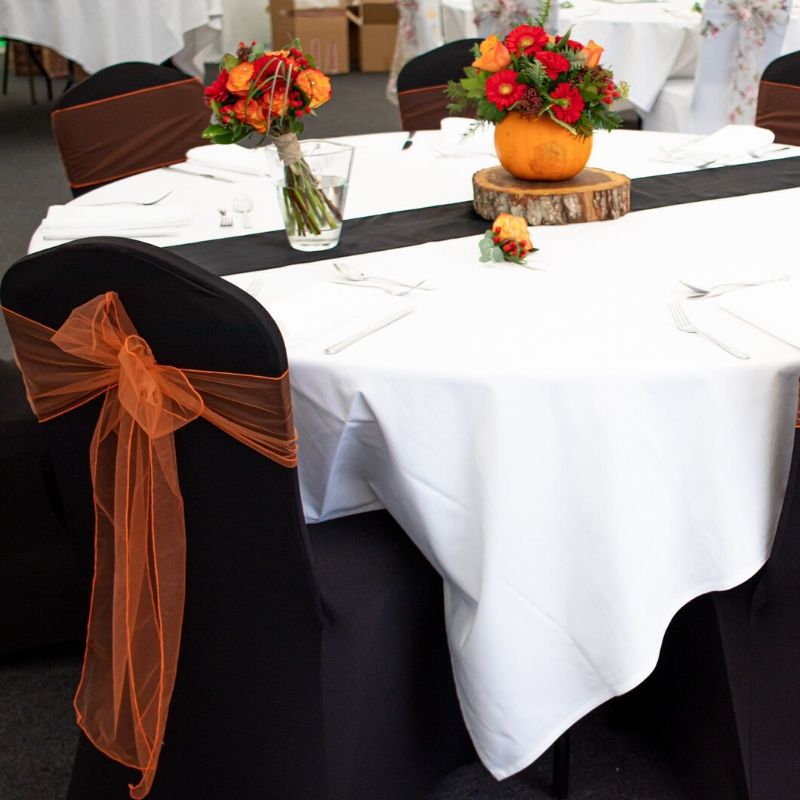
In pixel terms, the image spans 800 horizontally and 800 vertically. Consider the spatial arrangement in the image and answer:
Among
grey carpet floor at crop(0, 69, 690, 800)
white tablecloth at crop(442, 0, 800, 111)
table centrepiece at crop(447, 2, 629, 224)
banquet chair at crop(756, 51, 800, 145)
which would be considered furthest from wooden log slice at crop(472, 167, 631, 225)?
white tablecloth at crop(442, 0, 800, 111)

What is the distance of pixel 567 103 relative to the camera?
1681 millimetres

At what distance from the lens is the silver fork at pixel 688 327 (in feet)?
3.98

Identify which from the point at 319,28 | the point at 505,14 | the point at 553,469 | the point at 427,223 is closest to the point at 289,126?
the point at 427,223

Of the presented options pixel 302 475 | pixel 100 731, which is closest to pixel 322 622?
pixel 302 475

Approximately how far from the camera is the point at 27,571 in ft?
6.01

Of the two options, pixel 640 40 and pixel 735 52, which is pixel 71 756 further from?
pixel 640 40

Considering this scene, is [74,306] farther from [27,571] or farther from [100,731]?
[27,571]

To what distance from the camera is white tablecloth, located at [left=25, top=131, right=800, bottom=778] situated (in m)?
1.20

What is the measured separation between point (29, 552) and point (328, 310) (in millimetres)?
829

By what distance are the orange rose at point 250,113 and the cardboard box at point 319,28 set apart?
6.69 metres

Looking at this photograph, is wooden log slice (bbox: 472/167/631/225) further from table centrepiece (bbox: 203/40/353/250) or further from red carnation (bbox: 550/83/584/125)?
table centrepiece (bbox: 203/40/353/250)

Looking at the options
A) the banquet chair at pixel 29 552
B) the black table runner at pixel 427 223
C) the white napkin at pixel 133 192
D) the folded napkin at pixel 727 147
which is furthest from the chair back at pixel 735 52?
the banquet chair at pixel 29 552

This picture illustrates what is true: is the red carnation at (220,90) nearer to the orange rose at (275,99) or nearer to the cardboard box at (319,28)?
the orange rose at (275,99)

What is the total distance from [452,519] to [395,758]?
14.6 inches
